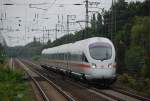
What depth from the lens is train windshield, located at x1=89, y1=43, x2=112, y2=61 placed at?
29844mm

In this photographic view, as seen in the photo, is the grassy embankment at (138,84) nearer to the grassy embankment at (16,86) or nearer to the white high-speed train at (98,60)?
the white high-speed train at (98,60)

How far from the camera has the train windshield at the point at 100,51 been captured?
29.8 m

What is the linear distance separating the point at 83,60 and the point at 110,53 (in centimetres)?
217

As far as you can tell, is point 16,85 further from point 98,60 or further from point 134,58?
point 134,58

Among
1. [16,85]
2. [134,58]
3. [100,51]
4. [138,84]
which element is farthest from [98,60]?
[134,58]

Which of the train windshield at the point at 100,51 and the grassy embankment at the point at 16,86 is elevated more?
the train windshield at the point at 100,51

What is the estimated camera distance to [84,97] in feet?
81.1

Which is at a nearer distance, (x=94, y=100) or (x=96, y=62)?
(x=94, y=100)

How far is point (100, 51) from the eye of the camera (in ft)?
99.2

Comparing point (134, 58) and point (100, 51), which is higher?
point (100, 51)

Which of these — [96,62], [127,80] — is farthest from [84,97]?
[127,80]

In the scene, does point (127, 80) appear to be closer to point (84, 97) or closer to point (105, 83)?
point (105, 83)

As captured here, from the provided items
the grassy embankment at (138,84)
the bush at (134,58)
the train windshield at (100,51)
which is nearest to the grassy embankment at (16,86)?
the train windshield at (100,51)

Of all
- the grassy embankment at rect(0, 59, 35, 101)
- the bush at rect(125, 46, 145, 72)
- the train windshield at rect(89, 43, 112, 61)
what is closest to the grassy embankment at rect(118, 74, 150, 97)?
the train windshield at rect(89, 43, 112, 61)
